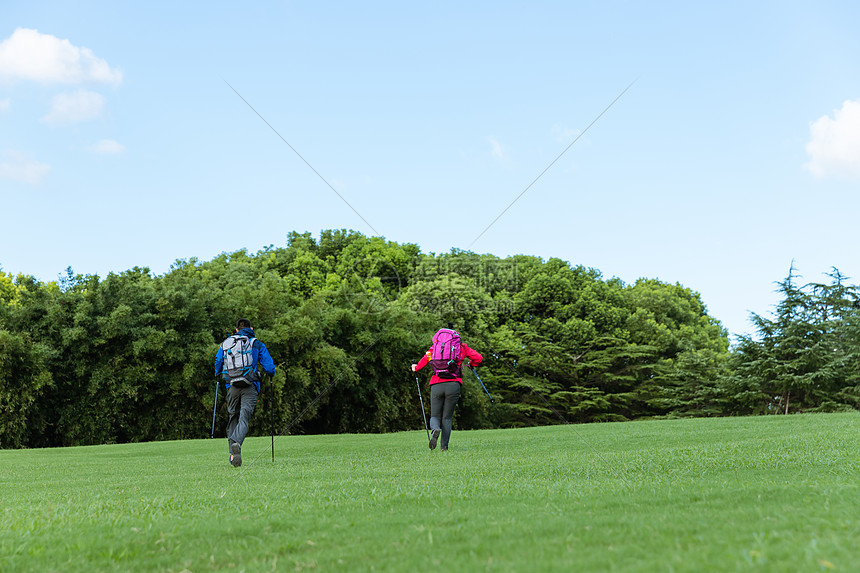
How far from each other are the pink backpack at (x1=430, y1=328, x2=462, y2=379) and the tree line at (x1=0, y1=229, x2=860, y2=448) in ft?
25.7

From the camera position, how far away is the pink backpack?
12.9 meters

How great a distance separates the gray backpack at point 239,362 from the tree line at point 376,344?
297 inches

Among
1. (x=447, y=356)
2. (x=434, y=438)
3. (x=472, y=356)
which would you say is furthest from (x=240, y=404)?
(x=472, y=356)

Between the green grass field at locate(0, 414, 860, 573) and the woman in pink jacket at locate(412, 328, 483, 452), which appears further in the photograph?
the woman in pink jacket at locate(412, 328, 483, 452)

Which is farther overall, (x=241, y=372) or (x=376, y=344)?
(x=376, y=344)

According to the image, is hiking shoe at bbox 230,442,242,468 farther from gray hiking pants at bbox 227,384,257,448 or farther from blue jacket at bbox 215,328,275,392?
blue jacket at bbox 215,328,275,392

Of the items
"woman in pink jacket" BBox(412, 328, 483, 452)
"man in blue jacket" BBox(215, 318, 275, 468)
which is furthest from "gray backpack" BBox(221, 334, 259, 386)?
"woman in pink jacket" BBox(412, 328, 483, 452)

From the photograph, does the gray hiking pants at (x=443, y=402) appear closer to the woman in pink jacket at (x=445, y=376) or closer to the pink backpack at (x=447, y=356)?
A: the woman in pink jacket at (x=445, y=376)

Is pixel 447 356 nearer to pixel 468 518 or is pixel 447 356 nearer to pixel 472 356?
pixel 472 356

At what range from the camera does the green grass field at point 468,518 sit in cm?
387

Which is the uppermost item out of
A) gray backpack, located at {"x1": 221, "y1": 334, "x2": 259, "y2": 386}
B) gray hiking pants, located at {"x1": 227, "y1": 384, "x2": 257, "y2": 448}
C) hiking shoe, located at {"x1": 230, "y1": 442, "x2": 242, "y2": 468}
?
gray backpack, located at {"x1": 221, "y1": 334, "x2": 259, "y2": 386}

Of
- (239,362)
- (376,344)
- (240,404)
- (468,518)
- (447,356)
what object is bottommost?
(468,518)

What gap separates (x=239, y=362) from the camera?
11219 millimetres

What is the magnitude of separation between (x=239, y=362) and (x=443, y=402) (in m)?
3.82
